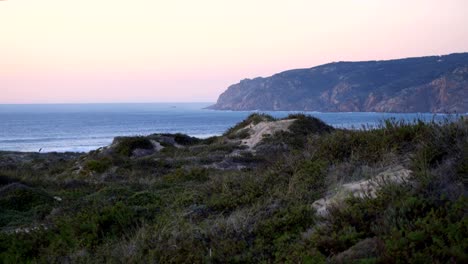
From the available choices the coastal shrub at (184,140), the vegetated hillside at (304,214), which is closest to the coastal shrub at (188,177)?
the vegetated hillside at (304,214)

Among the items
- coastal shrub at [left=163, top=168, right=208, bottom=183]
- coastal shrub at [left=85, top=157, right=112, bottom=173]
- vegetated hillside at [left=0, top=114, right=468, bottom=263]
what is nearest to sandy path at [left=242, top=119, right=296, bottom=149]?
coastal shrub at [left=85, top=157, right=112, bottom=173]

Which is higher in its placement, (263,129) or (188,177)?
(263,129)

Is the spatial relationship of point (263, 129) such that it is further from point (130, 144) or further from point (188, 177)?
point (188, 177)

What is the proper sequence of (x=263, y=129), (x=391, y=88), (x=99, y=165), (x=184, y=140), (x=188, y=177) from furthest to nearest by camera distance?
(x=391, y=88), (x=184, y=140), (x=263, y=129), (x=99, y=165), (x=188, y=177)

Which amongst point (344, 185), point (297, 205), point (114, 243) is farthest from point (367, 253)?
point (114, 243)

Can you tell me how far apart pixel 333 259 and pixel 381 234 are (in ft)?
2.23

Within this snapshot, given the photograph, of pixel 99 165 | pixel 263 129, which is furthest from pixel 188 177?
pixel 263 129

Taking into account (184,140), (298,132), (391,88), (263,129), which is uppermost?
(391,88)

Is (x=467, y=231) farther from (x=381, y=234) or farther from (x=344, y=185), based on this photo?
(x=344, y=185)

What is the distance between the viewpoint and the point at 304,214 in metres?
7.44

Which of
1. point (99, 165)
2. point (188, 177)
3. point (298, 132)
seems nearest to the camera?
point (188, 177)

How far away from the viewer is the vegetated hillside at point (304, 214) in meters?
5.68

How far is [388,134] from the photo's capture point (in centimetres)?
1022

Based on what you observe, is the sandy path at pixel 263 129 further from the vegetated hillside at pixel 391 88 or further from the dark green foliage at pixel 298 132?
the vegetated hillside at pixel 391 88
